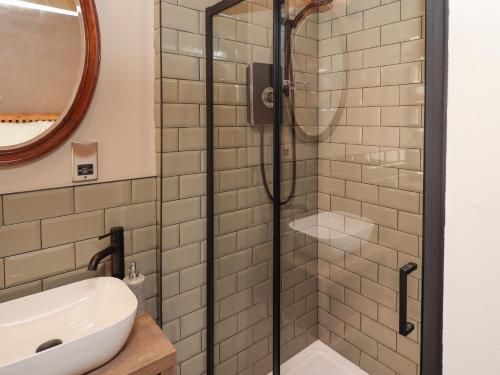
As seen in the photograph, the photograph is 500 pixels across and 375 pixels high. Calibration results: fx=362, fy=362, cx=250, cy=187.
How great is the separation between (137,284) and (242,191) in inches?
26.1

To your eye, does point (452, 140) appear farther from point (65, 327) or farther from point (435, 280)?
point (65, 327)

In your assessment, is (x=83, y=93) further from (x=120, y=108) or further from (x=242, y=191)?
(x=242, y=191)

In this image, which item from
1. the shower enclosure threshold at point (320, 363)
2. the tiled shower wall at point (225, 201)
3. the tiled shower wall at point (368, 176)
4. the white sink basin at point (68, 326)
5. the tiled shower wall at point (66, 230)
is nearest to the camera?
the white sink basin at point (68, 326)

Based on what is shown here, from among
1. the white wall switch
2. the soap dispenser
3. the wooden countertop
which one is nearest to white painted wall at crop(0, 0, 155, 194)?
the white wall switch

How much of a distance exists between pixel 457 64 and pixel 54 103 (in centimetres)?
122

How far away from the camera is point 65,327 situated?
1222mm

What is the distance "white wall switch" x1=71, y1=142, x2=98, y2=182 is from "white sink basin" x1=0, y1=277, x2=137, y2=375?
0.39 metres

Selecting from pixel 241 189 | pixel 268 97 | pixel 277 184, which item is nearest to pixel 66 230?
pixel 241 189

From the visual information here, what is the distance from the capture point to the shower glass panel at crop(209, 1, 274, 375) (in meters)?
1.66

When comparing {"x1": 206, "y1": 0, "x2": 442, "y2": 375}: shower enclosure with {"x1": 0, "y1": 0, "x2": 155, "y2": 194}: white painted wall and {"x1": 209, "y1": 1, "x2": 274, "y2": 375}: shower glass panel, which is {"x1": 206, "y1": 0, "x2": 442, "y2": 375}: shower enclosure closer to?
{"x1": 209, "y1": 1, "x2": 274, "y2": 375}: shower glass panel

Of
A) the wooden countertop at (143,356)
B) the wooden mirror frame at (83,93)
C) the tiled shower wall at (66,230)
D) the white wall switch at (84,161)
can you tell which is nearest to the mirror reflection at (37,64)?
the wooden mirror frame at (83,93)

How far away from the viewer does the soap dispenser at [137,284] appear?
1.41 metres

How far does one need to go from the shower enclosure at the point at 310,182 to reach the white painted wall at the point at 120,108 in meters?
0.28

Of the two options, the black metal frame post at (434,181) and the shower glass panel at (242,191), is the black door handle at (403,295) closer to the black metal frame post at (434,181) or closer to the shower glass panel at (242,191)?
the black metal frame post at (434,181)
